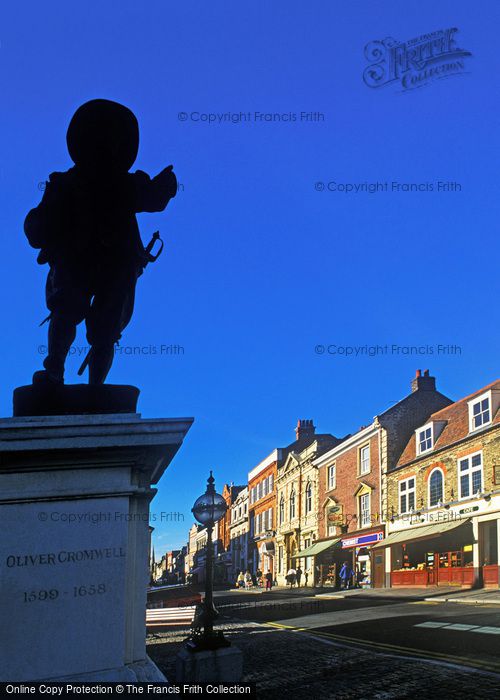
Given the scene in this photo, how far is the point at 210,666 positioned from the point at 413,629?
710 centimetres

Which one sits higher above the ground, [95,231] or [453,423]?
[453,423]

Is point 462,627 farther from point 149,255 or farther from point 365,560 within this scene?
point 365,560

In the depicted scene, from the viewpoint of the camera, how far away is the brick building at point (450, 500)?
25.5 meters

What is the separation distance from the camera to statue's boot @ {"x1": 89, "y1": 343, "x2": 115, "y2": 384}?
147 inches

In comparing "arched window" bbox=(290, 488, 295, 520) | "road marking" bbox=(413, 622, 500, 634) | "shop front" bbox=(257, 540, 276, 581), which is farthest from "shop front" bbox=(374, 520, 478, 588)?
"shop front" bbox=(257, 540, 276, 581)

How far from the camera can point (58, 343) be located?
12.0ft

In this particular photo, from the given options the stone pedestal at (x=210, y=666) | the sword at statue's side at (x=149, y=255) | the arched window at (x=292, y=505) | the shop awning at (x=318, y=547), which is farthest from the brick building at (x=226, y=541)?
the sword at statue's side at (x=149, y=255)

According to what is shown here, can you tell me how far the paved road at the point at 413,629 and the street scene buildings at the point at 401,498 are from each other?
28.4 ft

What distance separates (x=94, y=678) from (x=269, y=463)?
60.6 metres

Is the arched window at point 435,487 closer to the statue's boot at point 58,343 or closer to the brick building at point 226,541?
the statue's boot at point 58,343

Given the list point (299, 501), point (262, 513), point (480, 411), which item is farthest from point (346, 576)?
point (262, 513)

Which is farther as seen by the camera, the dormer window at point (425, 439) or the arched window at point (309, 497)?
the arched window at point (309, 497)

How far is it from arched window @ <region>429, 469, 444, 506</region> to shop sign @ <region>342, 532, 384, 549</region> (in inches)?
213

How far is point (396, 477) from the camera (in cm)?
3494
